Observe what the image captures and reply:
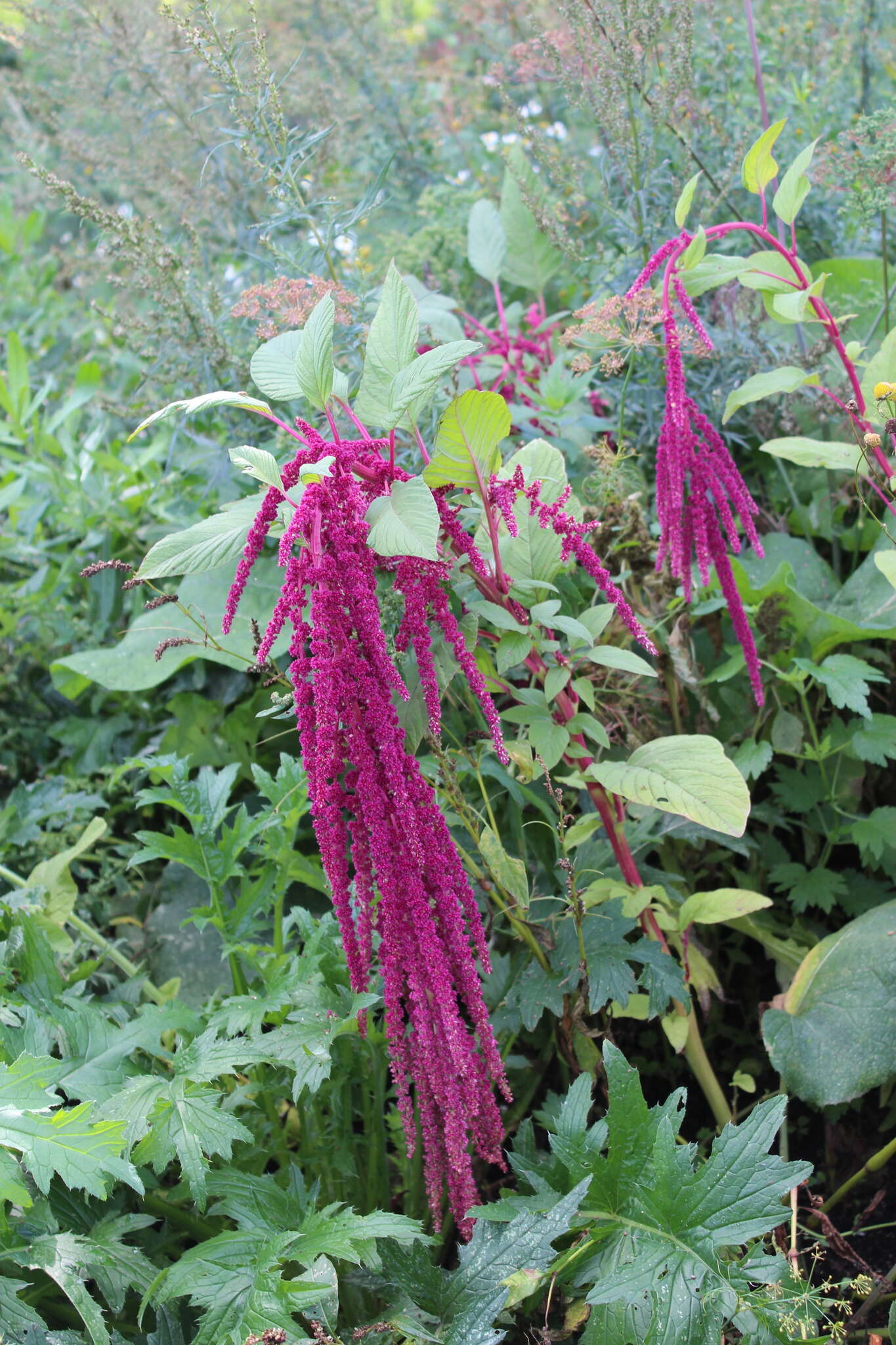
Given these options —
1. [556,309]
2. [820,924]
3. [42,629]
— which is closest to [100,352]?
[42,629]

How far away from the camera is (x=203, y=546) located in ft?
3.64

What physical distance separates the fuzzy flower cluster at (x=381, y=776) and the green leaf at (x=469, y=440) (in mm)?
74

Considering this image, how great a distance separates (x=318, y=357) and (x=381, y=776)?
0.45 metres

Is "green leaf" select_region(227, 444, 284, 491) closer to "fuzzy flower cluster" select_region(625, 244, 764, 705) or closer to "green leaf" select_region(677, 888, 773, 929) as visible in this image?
"fuzzy flower cluster" select_region(625, 244, 764, 705)

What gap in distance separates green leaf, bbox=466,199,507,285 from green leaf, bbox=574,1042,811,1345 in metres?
1.43

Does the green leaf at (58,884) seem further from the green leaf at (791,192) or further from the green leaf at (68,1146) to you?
the green leaf at (791,192)

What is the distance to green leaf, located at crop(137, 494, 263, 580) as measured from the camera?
3.60ft

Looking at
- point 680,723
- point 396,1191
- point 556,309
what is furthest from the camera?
point 556,309

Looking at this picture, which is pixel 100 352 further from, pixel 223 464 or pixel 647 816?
pixel 647 816

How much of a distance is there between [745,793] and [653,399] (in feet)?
3.31

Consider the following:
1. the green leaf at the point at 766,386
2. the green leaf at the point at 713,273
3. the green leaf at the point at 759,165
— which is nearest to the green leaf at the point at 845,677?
the green leaf at the point at 766,386

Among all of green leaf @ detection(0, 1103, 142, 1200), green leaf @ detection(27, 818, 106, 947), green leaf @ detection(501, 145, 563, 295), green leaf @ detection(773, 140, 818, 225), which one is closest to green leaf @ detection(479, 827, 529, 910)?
green leaf @ detection(0, 1103, 142, 1200)

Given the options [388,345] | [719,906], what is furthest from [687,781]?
[388,345]

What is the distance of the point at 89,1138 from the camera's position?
3.78ft
